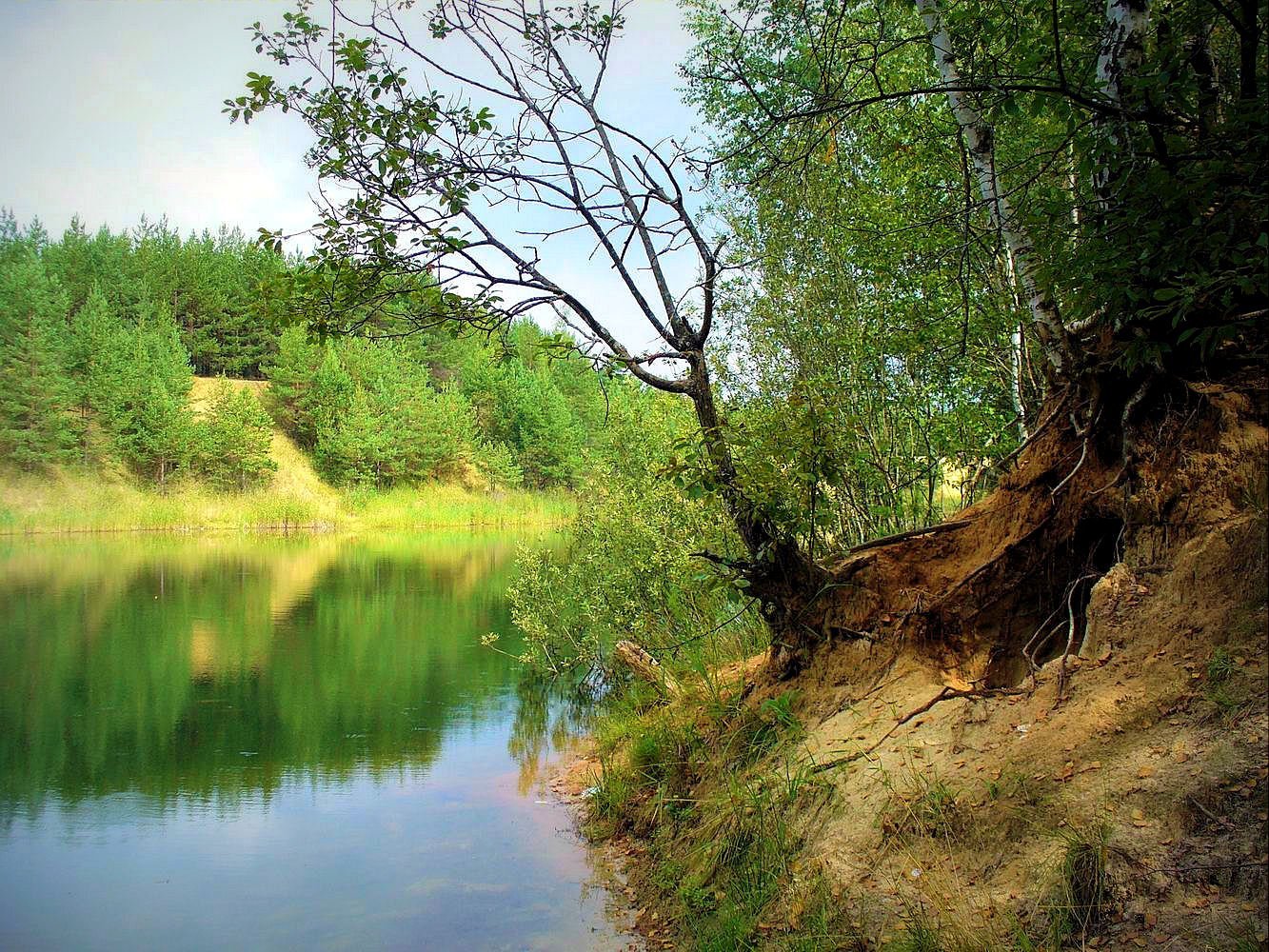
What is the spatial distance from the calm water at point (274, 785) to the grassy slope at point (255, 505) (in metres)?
19.0

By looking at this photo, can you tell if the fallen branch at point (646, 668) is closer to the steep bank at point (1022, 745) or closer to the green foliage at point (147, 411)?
the steep bank at point (1022, 745)

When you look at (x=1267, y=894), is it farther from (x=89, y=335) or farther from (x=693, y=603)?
(x=89, y=335)

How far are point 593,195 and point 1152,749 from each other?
4754mm

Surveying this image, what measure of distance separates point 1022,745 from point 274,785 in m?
7.54

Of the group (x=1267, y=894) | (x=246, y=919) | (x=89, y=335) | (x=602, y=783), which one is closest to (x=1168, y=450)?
(x=1267, y=894)

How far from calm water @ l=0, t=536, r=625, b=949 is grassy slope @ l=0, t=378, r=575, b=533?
62.2ft

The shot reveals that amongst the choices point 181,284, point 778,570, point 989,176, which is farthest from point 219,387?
point 989,176

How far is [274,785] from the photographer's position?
9.51 m

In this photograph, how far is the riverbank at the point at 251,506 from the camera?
38844 millimetres

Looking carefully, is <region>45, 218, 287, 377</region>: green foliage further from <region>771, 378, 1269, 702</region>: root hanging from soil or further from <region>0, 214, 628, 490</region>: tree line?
<region>771, 378, 1269, 702</region>: root hanging from soil

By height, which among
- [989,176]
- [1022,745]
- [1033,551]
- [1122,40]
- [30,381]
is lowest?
[1022,745]

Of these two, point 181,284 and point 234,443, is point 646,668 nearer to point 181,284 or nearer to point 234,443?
point 234,443

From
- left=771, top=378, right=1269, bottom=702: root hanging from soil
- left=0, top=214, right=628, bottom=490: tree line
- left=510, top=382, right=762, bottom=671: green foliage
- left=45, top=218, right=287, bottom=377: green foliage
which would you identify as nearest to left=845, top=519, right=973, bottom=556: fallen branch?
left=771, top=378, right=1269, bottom=702: root hanging from soil

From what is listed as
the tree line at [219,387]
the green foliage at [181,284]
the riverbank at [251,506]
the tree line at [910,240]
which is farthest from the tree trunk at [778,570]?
the green foliage at [181,284]
